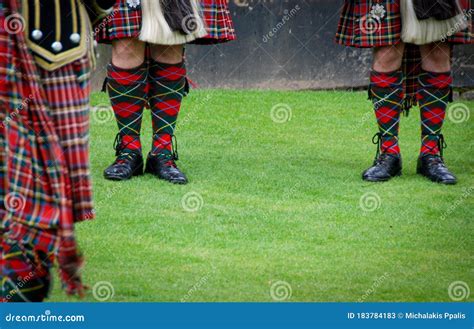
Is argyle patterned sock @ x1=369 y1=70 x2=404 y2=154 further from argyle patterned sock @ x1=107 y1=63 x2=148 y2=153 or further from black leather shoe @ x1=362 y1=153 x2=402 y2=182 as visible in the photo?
argyle patterned sock @ x1=107 y1=63 x2=148 y2=153

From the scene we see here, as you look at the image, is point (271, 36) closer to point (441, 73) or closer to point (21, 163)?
point (441, 73)

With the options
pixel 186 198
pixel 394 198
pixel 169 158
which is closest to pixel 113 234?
pixel 186 198

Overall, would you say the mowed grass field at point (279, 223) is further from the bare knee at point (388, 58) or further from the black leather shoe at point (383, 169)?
the bare knee at point (388, 58)

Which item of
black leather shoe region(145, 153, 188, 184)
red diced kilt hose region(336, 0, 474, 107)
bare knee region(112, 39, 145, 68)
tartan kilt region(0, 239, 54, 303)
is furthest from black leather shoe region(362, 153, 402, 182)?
tartan kilt region(0, 239, 54, 303)

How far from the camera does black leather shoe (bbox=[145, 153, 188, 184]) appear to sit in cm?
494

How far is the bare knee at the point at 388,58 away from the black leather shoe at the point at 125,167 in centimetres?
119

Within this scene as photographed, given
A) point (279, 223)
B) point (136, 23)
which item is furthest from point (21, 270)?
point (136, 23)

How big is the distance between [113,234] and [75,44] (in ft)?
5.14

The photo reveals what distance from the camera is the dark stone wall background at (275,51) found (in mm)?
7840

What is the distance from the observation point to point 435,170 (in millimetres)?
5125

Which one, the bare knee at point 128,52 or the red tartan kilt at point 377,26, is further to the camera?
the red tartan kilt at point 377,26

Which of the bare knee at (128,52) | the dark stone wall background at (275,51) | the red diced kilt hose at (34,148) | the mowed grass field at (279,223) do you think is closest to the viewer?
the red diced kilt hose at (34,148)

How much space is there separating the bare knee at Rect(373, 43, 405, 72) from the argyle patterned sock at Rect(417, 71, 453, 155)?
16 cm

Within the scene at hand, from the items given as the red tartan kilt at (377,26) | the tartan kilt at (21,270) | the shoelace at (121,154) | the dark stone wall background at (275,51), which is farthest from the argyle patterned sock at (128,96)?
the dark stone wall background at (275,51)
